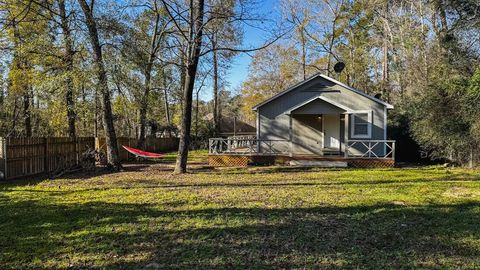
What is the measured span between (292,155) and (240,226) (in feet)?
34.2

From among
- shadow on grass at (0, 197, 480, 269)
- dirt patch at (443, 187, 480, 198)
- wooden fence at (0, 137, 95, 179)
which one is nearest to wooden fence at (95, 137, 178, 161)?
wooden fence at (0, 137, 95, 179)

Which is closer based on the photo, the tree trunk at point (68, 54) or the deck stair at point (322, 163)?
the tree trunk at point (68, 54)

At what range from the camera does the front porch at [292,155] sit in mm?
14688

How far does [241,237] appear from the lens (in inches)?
186

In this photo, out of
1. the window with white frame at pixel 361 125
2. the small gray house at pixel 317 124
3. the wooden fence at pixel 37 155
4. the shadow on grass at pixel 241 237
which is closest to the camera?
the shadow on grass at pixel 241 237

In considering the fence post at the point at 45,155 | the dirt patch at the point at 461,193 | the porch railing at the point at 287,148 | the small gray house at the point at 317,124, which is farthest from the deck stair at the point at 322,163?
the fence post at the point at 45,155

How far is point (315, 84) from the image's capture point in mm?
16625

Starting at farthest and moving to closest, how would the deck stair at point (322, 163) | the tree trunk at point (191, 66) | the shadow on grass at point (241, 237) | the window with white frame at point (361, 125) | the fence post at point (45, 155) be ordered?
the window with white frame at point (361, 125)
the deck stair at point (322, 163)
the fence post at point (45, 155)
the tree trunk at point (191, 66)
the shadow on grass at point (241, 237)

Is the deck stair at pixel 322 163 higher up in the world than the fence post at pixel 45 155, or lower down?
lower down

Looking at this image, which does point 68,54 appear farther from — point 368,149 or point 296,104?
point 368,149

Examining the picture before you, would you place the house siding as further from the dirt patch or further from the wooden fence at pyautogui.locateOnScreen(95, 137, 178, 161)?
the dirt patch

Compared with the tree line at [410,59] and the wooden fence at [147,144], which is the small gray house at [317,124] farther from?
the wooden fence at [147,144]

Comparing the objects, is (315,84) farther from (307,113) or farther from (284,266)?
(284,266)

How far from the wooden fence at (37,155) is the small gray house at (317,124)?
5.47m
